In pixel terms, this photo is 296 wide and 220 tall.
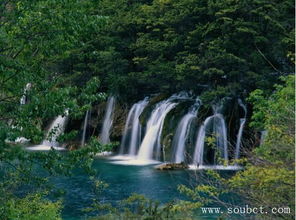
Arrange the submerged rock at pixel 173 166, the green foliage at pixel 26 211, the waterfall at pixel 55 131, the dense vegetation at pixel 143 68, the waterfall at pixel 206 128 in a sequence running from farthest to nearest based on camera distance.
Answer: the waterfall at pixel 206 128 < the submerged rock at pixel 173 166 < the green foliage at pixel 26 211 < the waterfall at pixel 55 131 < the dense vegetation at pixel 143 68

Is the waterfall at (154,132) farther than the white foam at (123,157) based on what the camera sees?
No

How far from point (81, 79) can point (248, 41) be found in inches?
496

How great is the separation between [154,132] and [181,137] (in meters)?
1.94

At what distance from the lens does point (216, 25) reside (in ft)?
77.6

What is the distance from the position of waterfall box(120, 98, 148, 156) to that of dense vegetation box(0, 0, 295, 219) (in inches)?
67.2

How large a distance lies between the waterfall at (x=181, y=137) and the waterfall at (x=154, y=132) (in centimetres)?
110

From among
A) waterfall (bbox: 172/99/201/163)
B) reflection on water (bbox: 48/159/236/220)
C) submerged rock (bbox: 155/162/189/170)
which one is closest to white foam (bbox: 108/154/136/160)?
reflection on water (bbox: 48/159/236/220)

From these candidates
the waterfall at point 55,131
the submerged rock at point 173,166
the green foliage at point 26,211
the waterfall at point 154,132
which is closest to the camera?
the waterfall at point 55,131

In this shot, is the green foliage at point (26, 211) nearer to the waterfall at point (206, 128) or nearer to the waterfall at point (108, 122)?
the waterfall at point (206, 128)

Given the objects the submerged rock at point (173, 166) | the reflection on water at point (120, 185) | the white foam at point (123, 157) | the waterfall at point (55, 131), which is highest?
the waterfall at point (55, 131)

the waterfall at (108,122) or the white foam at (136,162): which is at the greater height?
the waterfall at (108,122)

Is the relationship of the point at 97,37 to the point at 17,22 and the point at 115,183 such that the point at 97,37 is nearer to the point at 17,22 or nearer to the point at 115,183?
the point at 115,183

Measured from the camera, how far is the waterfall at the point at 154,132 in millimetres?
24078

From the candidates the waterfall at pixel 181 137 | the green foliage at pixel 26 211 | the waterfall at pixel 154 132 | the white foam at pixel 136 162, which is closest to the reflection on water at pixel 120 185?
the white foam at pixel 136 162
